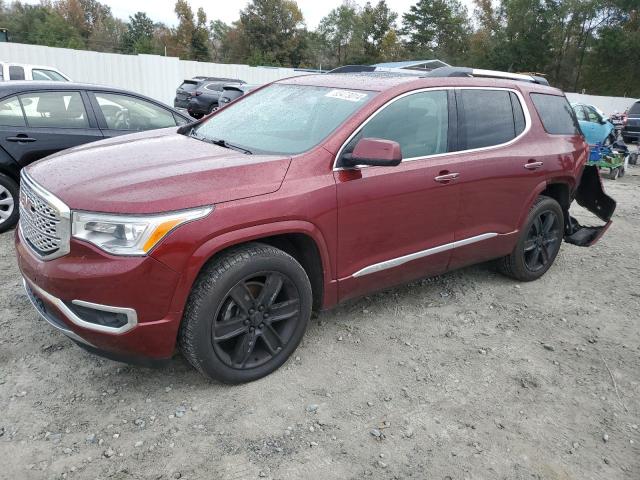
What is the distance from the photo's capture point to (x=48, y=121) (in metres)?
5.36

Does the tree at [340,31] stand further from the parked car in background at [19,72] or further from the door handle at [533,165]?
the door handle at [533,165]

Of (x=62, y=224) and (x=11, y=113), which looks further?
(x=11, y=113)

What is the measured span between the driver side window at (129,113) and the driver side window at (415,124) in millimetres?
3485

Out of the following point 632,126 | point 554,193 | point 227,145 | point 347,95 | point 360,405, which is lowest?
point 360,405

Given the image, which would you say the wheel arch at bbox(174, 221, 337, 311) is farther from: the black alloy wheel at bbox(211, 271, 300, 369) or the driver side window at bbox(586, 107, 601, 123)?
the driver side window at bbox(586, 107, 601, 123)

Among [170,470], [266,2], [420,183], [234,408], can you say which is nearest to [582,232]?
[420,183]

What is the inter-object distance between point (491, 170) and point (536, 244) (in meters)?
1.20

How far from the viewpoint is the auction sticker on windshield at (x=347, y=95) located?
3.43 m

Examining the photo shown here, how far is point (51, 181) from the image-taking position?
2.82 m

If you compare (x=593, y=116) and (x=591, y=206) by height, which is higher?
(x=593, y=116)

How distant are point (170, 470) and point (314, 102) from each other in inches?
95.5

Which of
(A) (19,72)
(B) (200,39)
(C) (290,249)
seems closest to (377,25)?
(B) (200,39)

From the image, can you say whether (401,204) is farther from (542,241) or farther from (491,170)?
(542,241)

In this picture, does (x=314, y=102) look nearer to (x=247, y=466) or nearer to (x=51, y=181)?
(x=51, y=181)
